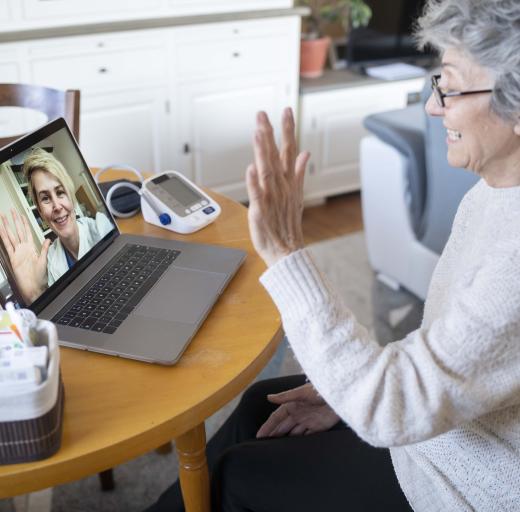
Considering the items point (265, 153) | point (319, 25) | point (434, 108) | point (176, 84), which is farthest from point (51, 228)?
point (319, 25)

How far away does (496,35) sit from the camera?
895mm

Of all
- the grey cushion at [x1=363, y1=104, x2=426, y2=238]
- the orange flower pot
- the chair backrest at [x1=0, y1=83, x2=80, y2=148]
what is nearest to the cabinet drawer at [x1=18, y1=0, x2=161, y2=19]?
the chair backrest at [x1=0, y1=83, x2=80, y2=148]

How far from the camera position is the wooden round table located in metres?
0.88

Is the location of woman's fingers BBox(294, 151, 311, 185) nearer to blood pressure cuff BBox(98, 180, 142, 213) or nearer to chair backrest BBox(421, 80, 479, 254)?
blood pressure cuff BBox(98, 180, 142, 213)

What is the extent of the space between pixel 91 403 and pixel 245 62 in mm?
2278

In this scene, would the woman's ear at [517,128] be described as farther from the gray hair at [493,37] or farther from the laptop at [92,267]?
the laptop at [92,267]

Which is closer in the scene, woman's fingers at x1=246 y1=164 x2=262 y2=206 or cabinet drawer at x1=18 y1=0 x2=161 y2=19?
woman's fingers at x1=246 y1=164 x2=262 y2=206

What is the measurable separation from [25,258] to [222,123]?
2.07 metres

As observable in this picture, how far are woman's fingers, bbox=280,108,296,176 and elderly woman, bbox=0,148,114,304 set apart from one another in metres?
0.43

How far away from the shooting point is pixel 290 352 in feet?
7.59

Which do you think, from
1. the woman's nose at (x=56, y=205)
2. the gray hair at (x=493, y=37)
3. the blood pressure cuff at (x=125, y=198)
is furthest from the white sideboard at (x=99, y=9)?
the gray hair at (x=493, y=37)

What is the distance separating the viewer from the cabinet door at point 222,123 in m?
2.97

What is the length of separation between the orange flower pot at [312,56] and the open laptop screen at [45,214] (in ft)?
7.32

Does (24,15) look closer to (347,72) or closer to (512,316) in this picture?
(347,72)
